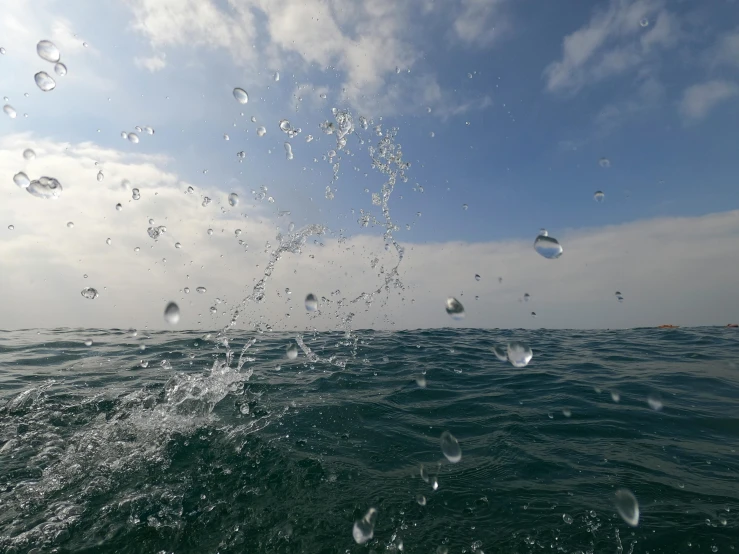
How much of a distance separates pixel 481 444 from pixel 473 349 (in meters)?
7.94

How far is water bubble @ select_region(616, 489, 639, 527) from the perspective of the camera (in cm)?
335

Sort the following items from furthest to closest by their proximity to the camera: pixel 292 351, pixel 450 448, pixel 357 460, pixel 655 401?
pixel 292 351, pixel 655 401, pixel 450 448, pixel 357 460

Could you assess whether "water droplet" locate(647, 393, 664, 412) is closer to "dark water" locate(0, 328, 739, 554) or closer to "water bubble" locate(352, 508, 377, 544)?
"dark water" locate(0, 328, 739, 554)

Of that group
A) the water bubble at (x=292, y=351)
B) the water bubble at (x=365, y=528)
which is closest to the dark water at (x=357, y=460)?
the water bubble at (x=365, y=528)

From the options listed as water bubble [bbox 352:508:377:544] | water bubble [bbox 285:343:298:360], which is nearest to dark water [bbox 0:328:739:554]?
water bubble [bbox 352:508:377:544]

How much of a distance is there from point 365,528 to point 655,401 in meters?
5.96

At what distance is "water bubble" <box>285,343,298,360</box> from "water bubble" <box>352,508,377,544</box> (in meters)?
7.52

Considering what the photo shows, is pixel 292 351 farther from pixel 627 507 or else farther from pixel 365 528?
pixel 627 507

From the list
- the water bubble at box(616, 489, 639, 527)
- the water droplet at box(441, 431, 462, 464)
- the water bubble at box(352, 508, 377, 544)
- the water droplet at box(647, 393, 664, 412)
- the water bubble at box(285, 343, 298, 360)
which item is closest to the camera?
the water bubble at box(352, 508, 377, 544)

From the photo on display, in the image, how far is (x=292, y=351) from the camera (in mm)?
11898

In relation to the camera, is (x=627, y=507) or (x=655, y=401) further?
(x=655, y=401)

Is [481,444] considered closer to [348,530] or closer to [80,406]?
[348,530]

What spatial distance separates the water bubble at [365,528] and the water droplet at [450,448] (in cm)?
139

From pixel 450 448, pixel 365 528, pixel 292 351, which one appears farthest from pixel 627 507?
pixel 292 351
